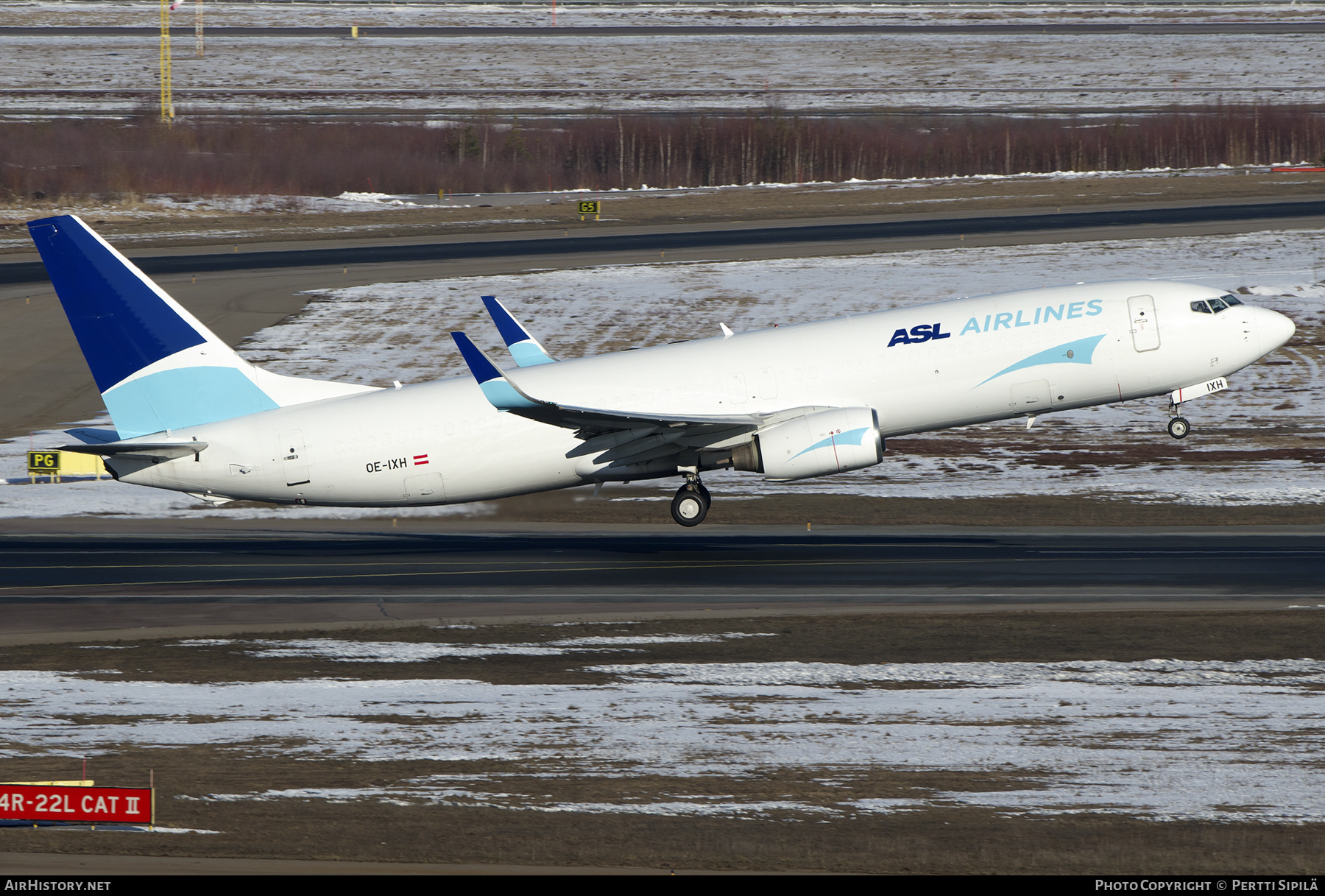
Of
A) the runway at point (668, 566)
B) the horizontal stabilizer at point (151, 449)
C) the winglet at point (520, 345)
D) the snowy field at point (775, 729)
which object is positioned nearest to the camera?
the snowy field at point (775, 729)

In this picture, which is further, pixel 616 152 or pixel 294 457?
pixel 616 152

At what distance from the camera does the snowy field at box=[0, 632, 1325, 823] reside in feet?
63.2

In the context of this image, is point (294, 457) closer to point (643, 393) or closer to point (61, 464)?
point (643, 393)

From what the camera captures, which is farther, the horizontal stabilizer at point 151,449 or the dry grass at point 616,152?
the dry grass at point 616,152

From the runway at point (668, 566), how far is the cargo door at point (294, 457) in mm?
2229

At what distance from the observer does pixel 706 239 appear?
76250 mm

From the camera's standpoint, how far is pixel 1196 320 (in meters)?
34.5

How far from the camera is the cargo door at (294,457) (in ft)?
113

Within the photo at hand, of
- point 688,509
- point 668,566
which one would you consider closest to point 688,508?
point 688,509

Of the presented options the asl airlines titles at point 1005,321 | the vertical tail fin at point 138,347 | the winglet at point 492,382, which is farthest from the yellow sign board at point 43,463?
the asl airlines titles at point 1005,321

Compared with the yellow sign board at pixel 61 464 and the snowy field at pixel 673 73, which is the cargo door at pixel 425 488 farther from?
the snowy field at pixel 673 73

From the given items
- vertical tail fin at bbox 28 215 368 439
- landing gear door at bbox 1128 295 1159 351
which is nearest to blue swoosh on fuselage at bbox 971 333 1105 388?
landing gear door at bbox 1128 295 1159 351

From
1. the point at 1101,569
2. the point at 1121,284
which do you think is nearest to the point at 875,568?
the point at 1101,569

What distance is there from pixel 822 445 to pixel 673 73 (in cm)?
10375
